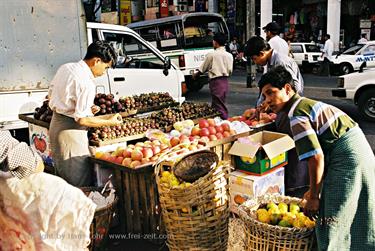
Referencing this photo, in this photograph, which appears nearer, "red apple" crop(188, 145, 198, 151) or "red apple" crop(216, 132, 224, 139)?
"red apple" crop(188, 145, 198, 151)

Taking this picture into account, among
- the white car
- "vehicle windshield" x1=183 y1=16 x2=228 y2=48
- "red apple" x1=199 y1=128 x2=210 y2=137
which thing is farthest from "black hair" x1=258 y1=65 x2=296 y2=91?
the white car

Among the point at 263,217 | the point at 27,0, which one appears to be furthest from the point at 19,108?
the point at 263,217

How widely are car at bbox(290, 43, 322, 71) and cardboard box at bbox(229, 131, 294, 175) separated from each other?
54.0 feet

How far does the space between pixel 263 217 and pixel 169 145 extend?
1.62 m

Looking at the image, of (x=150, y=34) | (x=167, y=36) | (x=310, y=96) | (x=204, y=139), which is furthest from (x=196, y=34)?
(x=204, y=139)

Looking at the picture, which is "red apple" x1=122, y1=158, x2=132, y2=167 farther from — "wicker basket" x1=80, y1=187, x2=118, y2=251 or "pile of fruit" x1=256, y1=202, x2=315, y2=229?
"pile of fruit" x1=256, y1=202, x2=315, y2=229

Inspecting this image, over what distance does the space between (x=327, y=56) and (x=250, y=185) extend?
15.4 m

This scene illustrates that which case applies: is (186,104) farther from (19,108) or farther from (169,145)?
(19,108)

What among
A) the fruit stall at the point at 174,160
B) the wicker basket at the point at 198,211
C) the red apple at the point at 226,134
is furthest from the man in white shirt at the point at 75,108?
the red apple at the point at 226,134

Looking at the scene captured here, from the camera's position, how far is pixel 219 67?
753cm

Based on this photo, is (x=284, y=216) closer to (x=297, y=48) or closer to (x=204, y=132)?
(x=204, y=132)

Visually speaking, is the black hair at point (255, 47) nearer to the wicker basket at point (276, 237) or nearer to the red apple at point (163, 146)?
the red apple at point (163, 146)

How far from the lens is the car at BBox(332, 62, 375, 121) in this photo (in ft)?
29.1

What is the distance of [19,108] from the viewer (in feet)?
18.5
